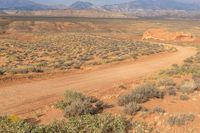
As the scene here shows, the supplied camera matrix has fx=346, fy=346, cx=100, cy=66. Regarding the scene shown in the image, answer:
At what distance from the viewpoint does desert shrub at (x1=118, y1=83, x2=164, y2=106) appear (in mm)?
12680

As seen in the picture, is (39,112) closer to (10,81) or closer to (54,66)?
(10,81)

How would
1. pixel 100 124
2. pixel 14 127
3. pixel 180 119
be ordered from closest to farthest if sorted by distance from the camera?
pixel 14 127, pixel 100 124, pixel 180 119

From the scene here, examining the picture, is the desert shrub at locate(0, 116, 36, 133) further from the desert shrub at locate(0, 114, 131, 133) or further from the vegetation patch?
the vegetation patch

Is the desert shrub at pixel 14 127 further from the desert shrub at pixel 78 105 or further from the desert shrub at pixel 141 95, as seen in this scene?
the desert shrub at pixel 141 95

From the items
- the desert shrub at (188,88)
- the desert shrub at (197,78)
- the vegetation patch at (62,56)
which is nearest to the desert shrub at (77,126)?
the desert shrub at (188,88)

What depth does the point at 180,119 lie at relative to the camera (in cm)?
988

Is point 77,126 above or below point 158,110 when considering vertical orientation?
above

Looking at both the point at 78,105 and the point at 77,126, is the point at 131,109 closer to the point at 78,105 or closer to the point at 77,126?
the point at 78,105

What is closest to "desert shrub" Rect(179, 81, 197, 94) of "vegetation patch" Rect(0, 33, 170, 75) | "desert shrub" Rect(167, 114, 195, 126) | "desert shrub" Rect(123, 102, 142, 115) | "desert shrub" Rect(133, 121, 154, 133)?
"desert shrub" Rect(123, 102, 142, 115)

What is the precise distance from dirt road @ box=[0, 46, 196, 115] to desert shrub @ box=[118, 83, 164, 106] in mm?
2803

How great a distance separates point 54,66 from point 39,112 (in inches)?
506

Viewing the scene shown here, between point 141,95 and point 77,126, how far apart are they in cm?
452

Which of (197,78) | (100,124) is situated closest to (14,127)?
(100,124)

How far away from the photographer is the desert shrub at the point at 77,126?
8883mm
